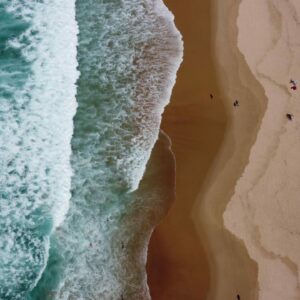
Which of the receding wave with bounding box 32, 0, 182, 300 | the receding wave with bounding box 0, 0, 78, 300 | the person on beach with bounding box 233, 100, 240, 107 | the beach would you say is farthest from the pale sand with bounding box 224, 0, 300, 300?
the receding wave with bounding box 0, 0, 78, 300

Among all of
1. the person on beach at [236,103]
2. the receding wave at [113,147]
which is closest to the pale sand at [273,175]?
the person on beach at [236,103]

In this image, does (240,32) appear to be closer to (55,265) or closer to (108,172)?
(108,172)

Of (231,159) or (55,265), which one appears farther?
(231,159)

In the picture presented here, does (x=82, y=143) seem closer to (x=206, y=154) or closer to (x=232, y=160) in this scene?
(x=206, y=154)

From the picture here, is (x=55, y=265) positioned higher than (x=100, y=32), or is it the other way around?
(x=100, y=32)

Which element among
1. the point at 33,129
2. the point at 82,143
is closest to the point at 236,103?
the point at 82,143

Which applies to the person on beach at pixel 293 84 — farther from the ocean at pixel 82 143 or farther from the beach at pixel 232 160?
the ocean at pixel 82 143

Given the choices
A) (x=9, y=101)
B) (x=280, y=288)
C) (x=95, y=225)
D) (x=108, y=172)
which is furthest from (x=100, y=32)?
(x=280, y=288)
